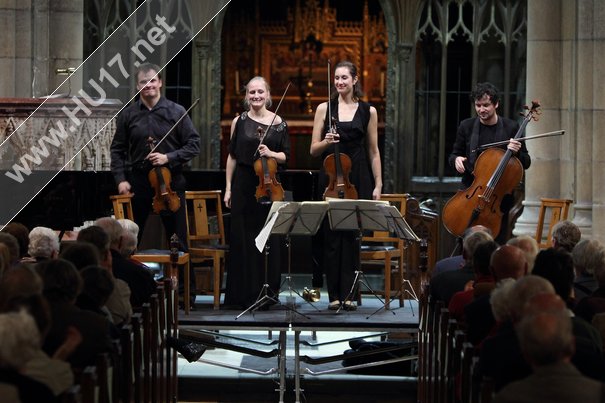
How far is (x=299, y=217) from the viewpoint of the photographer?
25.7 ft

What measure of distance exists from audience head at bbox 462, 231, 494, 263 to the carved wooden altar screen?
8.78 metres

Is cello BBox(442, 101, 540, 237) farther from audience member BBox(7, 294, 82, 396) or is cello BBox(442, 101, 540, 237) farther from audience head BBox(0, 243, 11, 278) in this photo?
audience member BBox(7, 294, 82, 396)

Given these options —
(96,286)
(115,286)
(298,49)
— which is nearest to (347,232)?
(115,286)

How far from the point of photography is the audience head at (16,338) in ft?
12.8

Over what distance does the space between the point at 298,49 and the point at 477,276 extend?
10.1 metres

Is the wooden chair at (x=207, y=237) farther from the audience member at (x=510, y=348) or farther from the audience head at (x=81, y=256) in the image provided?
the audience member at (x=510, y=348)

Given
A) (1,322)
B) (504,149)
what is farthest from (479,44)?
(1,322)

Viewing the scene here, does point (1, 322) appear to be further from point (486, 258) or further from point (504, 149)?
point (504, 149)

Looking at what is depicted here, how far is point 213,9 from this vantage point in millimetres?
7914

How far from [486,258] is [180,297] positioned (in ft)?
10.9

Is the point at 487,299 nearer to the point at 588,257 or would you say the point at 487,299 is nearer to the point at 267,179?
the point at 588,257

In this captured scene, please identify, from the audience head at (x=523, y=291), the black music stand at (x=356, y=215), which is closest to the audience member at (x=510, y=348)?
the audience head at (x=523, y=291)

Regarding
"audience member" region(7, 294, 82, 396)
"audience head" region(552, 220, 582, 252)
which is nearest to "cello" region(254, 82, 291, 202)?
"audience head" region(552, 220, 582, 252)

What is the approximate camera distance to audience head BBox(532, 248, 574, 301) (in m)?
5.28
